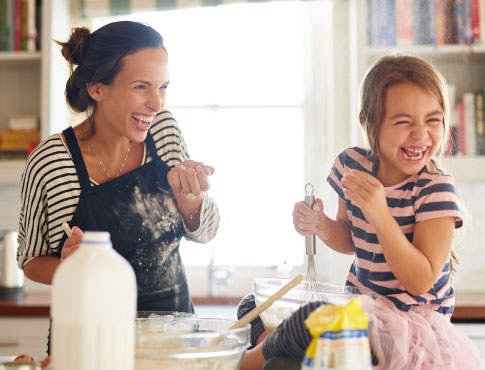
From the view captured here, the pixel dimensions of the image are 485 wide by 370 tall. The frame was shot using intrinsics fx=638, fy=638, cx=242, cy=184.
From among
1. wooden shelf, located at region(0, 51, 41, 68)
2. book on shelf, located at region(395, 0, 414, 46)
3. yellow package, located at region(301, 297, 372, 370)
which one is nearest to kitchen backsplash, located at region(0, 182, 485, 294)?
book on shelf, located at region(395, 0, 414, 46)

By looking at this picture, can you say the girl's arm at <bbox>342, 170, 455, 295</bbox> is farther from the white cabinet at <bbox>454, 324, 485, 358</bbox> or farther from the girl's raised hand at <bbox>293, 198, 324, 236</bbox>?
the white cabinet at <bbox>454, 324, 485, 358</bbox>

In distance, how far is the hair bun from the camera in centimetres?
152

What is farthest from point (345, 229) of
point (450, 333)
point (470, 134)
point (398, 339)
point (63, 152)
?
point (470, 134)

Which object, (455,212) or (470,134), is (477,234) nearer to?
(470,134)

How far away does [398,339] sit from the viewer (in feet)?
3.27

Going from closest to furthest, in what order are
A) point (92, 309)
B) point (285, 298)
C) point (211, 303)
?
point (92, 309), point (285, 298), point (211, 303)

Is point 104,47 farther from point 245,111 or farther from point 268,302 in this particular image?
point 245,111

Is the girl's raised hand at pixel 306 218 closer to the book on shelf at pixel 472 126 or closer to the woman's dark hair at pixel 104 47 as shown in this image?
the woman's dark hair at pixel 104 47

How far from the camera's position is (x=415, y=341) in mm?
1062

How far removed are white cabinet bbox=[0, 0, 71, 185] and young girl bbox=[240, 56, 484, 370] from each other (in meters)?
1.60

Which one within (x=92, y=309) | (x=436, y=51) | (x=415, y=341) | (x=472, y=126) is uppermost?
(x=436, y=51)

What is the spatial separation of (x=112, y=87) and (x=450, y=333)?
93 centimetres

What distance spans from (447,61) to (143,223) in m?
1.80

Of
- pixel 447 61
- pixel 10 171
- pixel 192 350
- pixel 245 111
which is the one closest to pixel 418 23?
pixel 447 61
